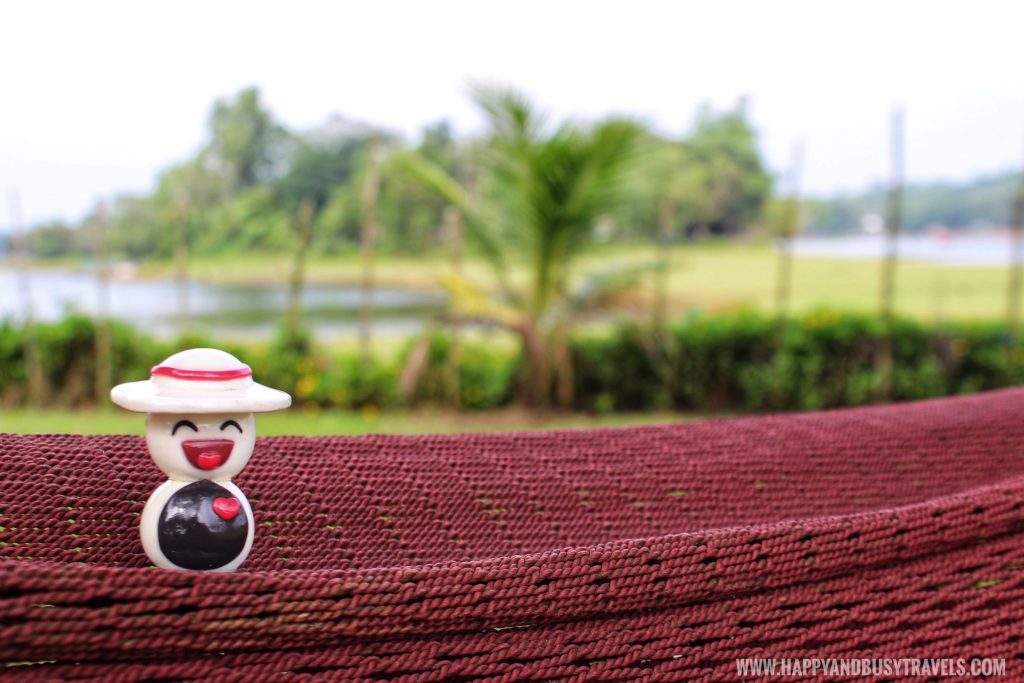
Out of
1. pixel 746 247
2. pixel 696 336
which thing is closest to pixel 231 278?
pixel 696 336

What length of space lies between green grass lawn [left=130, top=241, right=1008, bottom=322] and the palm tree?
0.29 meters

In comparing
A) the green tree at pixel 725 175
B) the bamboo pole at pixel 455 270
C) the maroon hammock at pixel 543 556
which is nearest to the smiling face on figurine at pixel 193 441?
the maroon hammock at pixel 543 556

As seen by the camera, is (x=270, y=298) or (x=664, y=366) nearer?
(x=664, y=366)

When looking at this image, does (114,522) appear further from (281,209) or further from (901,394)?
(281,209)

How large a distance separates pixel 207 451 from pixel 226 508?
2.2 inches

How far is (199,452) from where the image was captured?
2.58 ft

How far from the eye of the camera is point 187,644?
75 cm

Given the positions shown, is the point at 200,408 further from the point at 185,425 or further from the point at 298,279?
the point at 298,279

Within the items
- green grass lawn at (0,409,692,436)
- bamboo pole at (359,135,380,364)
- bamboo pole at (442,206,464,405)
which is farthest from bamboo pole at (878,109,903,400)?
bamboo pole at (359,135,380,364)

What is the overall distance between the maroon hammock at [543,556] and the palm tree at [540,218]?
4098 mm

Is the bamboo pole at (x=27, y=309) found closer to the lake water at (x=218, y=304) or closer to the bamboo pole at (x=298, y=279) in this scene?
the lake water at (x=218, y=304)

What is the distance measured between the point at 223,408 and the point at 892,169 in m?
5.93

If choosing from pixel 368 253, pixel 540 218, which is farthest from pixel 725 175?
pixel 368 253

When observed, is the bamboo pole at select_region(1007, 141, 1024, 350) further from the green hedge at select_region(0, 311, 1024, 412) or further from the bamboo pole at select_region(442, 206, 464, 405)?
the bamboo pole at select_region(442, 206, 464, 405)
